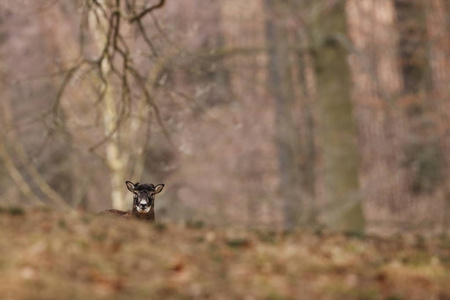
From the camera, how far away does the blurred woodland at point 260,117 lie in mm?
19516

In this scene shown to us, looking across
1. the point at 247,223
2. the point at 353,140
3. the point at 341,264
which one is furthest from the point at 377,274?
the point at 247,223

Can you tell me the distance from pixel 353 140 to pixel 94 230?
1273cm

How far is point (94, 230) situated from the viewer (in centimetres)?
735

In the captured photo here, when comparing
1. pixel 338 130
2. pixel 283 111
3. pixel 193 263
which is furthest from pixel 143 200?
pixel 283 111

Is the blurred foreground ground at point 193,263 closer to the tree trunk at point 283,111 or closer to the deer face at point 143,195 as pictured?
the deer face at point 143,195

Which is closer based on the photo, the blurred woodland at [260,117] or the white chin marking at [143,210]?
the white chin marking at [143,210]

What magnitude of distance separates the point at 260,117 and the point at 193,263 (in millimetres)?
19757

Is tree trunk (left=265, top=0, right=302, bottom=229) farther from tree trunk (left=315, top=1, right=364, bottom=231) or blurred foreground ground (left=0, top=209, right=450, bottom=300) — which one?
blurred foreground ground (left=0, top=209, right=450, bottom=300)

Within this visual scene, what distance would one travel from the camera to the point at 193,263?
680cm

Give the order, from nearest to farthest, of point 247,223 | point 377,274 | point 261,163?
point 377,274 < point 247,223 < point 261,163

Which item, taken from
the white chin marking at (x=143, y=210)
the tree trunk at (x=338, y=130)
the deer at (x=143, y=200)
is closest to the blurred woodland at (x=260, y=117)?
the tree trunk at (x=338, y=130)

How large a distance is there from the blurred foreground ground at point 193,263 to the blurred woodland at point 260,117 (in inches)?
348

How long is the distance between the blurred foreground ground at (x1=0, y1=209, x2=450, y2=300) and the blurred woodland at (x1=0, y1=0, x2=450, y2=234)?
8.84 meters

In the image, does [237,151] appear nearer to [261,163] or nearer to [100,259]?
[261,163]
